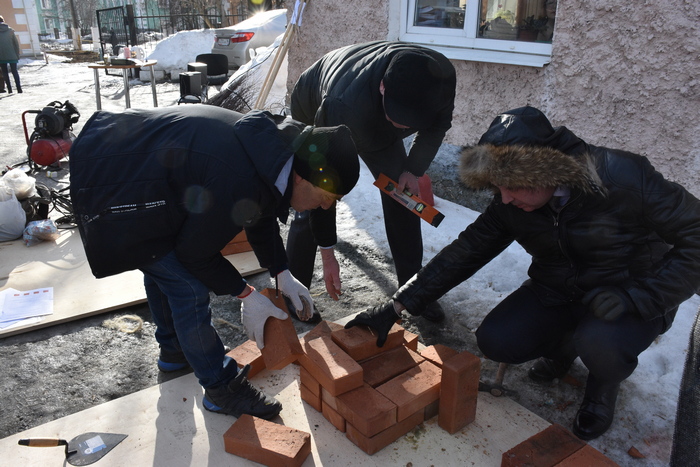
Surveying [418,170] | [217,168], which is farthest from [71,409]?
[418,170]

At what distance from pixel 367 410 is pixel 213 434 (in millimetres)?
701

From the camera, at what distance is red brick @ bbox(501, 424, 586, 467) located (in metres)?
1.84

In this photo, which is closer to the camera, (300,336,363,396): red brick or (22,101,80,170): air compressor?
(300,336,363,396): red brick

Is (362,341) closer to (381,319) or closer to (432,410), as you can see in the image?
(381,319)

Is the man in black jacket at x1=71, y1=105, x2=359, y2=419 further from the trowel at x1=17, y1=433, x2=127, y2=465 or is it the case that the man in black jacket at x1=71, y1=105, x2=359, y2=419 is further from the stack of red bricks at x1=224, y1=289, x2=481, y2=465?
the trowel at x1=17, y1=433, x2=127, y2=465

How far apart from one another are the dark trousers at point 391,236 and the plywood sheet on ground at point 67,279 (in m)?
0.67

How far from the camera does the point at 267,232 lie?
2.24m

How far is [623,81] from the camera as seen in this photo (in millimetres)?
3393

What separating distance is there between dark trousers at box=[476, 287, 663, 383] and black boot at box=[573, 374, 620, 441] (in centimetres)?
7

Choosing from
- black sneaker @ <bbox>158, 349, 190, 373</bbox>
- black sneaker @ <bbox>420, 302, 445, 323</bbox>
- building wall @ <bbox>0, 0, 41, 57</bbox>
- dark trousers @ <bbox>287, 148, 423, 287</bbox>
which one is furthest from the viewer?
building wall @ <bbox>0, 0, 41, 57</bbox>

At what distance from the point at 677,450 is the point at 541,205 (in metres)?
1.20

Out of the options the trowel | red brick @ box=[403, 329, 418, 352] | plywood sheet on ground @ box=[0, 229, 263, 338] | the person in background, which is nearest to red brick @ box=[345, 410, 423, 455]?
red brick @ box=[403, 329, 418, 352]

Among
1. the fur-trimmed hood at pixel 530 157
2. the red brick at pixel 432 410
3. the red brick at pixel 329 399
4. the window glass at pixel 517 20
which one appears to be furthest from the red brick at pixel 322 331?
the window glass at pixel 517 20

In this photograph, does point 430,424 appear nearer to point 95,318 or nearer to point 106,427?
point 106,427
